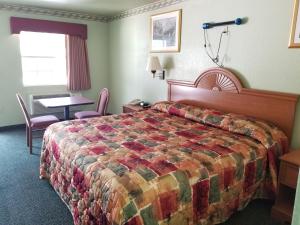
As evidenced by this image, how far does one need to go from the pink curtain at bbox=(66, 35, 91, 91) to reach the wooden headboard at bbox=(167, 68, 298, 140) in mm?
2313

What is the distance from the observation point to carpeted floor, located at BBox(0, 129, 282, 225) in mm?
2123

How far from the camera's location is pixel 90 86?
542cm

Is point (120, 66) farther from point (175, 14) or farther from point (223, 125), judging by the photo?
point (223, 125)

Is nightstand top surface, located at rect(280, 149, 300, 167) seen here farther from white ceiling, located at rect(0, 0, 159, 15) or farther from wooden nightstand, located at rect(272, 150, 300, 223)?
white ceiling, located at rect(0, 0, 159, 15)

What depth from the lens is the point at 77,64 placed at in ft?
16.7


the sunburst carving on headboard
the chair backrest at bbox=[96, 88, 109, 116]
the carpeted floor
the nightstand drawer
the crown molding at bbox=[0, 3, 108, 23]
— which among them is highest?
the crown molding at bbox=[0, 3, 108, 23]

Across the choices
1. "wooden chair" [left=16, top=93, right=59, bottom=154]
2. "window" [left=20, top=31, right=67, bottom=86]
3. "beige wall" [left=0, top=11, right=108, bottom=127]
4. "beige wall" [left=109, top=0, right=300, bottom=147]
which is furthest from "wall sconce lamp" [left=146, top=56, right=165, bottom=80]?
"window" [left=20, top=31, right=67, bottom=86]

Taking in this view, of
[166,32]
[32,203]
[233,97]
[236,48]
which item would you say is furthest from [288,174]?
[166,32]

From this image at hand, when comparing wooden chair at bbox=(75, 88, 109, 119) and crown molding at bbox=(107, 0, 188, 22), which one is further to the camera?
wooden chair at bbox=(75, 88, 109, 119)

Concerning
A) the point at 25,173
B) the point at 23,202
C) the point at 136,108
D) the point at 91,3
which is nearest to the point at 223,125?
the point at 136,108

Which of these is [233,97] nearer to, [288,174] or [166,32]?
[288,174]

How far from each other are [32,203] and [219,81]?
257 centimetres

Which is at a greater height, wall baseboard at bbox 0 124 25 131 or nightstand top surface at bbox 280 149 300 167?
nightstand top surface at bbox 280 149 300 167

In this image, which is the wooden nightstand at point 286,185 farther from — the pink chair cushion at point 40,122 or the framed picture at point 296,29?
the pink chair cushion at point 40,122
